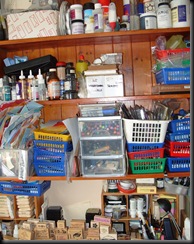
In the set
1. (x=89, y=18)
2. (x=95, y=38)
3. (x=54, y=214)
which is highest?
(x=89, y=18)

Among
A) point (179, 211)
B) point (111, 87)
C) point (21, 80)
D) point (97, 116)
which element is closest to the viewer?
point (97, 116)

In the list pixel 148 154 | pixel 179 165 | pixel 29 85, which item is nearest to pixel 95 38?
pixel 29 85

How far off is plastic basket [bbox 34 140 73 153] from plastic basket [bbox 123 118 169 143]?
295 millimetres

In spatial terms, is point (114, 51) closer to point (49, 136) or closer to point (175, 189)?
point (49, 136)

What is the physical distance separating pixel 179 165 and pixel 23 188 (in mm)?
837

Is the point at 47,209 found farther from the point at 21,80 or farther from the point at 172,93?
the point at 172,93

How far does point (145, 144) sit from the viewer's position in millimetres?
1274

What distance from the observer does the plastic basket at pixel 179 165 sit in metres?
1.29

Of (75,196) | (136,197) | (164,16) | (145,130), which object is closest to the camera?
(145,130)

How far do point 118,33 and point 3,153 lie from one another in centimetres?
85

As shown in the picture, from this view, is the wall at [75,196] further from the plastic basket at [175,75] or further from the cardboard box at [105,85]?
the plastic basket at [175,75]

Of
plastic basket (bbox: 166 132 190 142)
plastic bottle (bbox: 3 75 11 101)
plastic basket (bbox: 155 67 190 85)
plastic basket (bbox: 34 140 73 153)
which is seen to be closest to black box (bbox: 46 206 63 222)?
plastic basket (bbox: 34 140 73 153)

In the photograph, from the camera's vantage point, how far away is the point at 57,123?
147 cm

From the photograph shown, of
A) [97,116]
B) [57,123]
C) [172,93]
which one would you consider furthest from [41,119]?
[172,93]
